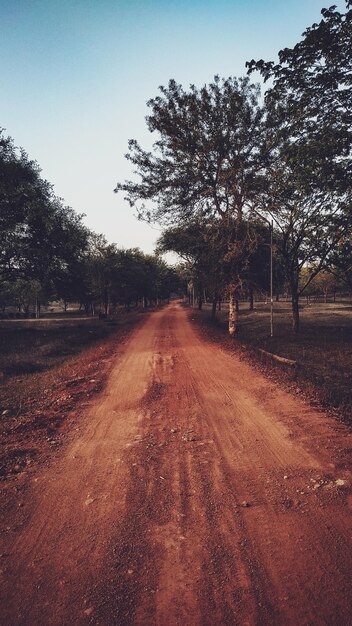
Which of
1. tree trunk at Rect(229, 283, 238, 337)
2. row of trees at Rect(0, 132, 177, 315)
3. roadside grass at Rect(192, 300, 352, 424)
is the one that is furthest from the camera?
row of trees at Rect(0, 132, 177, 315)

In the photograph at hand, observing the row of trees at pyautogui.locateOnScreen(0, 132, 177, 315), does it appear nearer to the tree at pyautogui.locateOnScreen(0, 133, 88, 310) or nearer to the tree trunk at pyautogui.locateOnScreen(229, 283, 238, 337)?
the tree at pyautogui.locateOnScreen(0, 133, 88, 310)

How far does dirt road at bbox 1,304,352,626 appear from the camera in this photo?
9.50 ft

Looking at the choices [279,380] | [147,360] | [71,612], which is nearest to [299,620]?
[71,612]

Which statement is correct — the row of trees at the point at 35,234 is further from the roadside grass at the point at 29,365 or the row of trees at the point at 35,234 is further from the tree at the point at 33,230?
the roadside grass at the point at 29,365

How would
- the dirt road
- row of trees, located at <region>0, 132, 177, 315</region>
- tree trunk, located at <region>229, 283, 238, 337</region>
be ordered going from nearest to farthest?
1. the dirt road
2. tree trunk, located at <region>229, 283, 238, 337</region>
3. row of trees, located at <region>0, 132, 177, 315</region>

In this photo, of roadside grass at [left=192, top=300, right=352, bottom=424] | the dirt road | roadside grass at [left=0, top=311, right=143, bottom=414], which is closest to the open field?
roadside grass at [left=0, top=311, right=143, bottom=414]

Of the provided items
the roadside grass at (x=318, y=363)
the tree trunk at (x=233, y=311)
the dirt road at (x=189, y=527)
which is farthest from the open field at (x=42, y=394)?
the tree trunk at (x=233, y=311)

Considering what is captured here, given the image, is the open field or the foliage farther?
the foliage

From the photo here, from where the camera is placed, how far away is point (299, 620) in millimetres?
2725

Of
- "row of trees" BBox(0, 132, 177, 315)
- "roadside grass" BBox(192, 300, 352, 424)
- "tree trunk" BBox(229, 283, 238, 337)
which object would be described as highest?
"row of trees" BBox(0, 132, 177, 315)

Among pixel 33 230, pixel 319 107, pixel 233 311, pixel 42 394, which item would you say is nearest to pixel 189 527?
pixel 42 394

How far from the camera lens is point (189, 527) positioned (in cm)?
387

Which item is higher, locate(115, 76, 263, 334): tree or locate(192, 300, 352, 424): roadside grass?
locate(115, 76, 263, 334): tree

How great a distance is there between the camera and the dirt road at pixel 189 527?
2895mm
